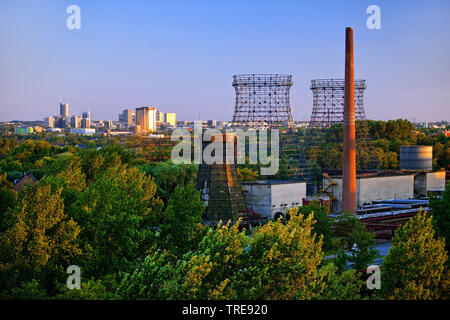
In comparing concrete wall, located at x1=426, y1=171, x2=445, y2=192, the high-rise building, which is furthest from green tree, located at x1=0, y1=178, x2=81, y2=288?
the high-rise building

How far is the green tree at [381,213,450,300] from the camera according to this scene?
15902 millimetres

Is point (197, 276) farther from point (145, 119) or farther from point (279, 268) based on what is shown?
point (145, 119)

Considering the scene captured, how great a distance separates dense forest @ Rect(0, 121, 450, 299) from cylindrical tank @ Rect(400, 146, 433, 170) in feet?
102

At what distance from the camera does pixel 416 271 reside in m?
16.3

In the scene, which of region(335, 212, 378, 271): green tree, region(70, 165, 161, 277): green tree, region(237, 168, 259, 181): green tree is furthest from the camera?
region(237, 168, 259, 181): green tree

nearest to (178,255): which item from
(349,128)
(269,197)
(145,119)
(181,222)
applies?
(181,222)

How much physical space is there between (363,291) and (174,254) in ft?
24.5

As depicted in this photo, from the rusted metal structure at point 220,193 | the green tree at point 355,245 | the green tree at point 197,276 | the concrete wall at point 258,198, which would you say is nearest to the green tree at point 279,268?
the green tree at point 197,276

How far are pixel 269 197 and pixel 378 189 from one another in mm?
11930

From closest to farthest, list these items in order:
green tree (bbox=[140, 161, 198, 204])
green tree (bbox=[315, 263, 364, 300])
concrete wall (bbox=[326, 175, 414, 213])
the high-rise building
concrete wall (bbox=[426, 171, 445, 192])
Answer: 1. green tree (bbox=[315, 263, 364, 300])
2. concrete wall (bbox=[326, 175, 414, 213])
3. green tree (bbox=[140, 161, 198, 204])
4. concrete wall (bbox=[426, 171, 445, 192])
5. the high-rise building

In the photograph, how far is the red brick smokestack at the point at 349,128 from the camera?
36219mm

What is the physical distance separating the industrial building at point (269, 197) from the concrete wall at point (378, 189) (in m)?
5.35

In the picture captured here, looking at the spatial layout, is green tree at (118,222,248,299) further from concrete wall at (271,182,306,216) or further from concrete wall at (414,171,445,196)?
concrete wall at (414,171,445,196)
